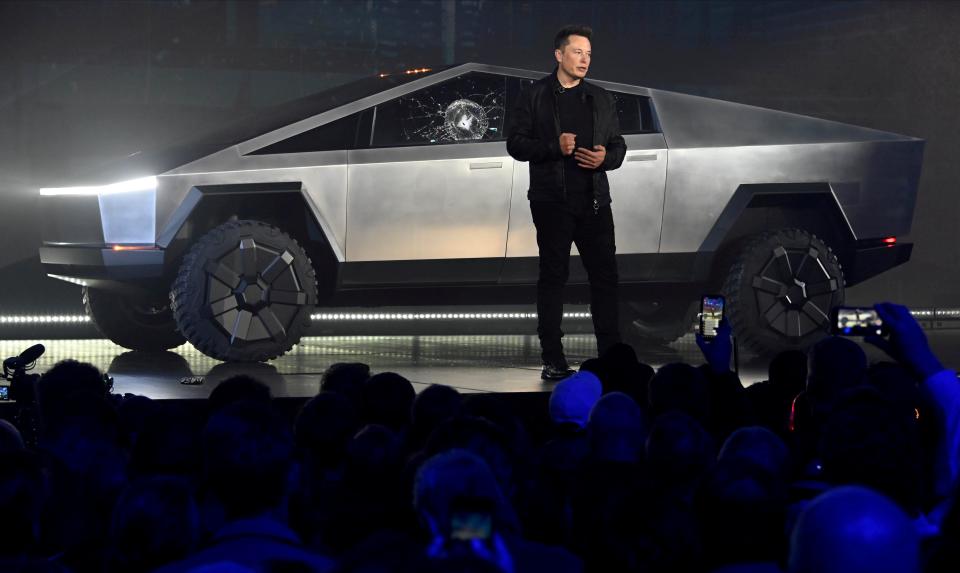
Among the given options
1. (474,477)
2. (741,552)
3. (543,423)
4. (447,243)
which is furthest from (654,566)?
(447,243)

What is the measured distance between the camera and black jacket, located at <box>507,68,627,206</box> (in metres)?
5.03

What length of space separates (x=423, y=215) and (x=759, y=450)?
3672 millimetres

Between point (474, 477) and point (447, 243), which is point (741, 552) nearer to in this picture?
point (474, 477)

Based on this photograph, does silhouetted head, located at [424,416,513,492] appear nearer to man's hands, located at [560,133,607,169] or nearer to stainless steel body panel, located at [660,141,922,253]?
man's hands, located at [560,133,607,169]

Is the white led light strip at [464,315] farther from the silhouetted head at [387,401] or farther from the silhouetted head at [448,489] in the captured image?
the silhouetted head at [448,489]

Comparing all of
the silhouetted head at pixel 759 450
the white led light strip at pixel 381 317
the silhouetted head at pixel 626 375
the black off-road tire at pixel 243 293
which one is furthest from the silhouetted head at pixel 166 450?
the white led light strip at pixel 381 317

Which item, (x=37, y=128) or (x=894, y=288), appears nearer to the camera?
(x=37, y=128)

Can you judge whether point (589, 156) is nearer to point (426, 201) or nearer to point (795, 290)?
point (426, 201)

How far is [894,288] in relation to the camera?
9.81 meters

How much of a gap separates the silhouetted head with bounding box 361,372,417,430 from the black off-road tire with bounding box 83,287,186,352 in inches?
133

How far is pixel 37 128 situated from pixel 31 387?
19.3 feet

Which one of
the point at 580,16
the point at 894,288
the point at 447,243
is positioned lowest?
the point at 894,288

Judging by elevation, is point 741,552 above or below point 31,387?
above

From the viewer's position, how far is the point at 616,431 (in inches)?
101
